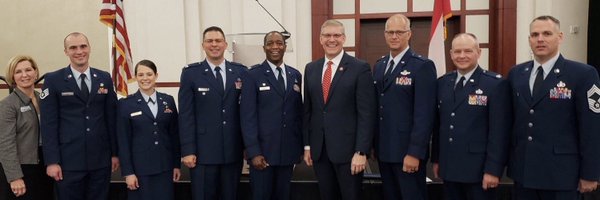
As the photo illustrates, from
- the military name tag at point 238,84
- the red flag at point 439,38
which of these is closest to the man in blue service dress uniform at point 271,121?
the military name tag at point 238,84

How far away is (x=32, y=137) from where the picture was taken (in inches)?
105

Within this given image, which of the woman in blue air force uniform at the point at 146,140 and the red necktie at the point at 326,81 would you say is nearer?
the red necktie at the point at 326,81

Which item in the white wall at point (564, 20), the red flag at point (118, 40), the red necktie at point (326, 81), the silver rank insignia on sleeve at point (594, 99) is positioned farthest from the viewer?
the white wall at point (564, 20)

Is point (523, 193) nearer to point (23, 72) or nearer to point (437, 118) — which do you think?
point (437, 118)

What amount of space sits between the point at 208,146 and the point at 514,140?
1699 millimetres

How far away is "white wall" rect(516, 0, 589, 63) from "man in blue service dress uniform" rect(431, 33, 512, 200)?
4.01m

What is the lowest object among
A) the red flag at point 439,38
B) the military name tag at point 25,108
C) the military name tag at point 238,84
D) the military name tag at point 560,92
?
the military name tag at point 25,108

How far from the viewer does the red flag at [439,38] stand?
148 inches

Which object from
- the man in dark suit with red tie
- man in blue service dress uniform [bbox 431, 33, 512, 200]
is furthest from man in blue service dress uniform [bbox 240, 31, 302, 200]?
man in blue service dress uniform [bbox 431, 33, 512, 200]

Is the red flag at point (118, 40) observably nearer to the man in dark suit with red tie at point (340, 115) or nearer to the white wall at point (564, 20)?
the man in dark suit with red tie at point (340, 115)

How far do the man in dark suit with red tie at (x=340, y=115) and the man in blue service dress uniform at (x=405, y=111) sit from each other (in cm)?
10

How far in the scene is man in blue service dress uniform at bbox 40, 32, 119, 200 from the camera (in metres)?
2.56

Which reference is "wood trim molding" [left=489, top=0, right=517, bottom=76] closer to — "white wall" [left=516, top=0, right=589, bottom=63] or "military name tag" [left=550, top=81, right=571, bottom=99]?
"white wall" [left=516, top=0, right=589, bottom=63]

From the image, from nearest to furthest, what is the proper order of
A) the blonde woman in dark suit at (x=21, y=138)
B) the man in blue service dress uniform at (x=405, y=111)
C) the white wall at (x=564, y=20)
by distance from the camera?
the man in blue service dress uniform at (x=405, y=111) → the blonde woman in dark suit at (x=21, y=138) → the white wall at (x=564, y=20)
